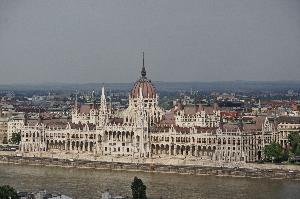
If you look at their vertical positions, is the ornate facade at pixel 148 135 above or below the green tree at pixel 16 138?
above

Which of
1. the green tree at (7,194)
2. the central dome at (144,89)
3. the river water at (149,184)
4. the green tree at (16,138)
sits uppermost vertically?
Result: the central dome at (144,89)

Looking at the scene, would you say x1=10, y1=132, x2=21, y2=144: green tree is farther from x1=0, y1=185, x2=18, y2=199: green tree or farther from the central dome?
x1=0, y1=185, x2=18, y2=199: green tree

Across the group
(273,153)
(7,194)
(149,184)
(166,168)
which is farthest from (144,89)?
(7,194)

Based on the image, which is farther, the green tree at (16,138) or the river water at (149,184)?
the green tree at (16,138)

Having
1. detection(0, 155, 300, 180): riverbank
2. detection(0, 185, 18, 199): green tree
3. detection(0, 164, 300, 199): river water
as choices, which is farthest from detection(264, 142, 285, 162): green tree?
detection(0, 185, 18, 199): green tree

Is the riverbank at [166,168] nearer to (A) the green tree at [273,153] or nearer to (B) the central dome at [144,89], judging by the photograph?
(A) the green tree at [273,153]

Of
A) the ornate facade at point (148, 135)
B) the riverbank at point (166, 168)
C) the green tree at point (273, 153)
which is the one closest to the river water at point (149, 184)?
the riverbank at point (166, 168)
